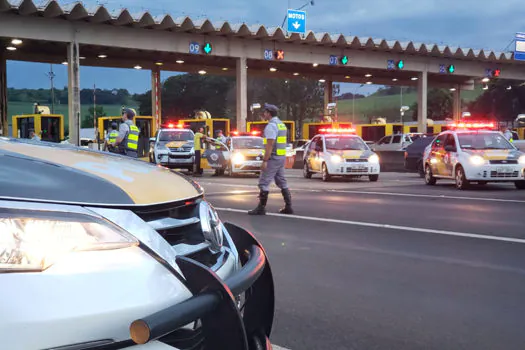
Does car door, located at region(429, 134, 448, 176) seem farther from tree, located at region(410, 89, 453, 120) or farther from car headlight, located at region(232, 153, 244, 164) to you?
tree, located at region(410, 89, 453, 120)

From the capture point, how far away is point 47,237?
2047 millimetres

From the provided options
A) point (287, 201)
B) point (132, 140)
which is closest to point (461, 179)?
point (287, 201)

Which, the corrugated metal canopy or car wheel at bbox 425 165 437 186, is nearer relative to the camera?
car wheel at bbox 425 165 437 186

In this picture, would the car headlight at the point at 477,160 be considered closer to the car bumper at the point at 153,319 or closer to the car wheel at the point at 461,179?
the car wheel at the point at 461,179

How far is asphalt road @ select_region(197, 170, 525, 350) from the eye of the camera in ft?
13.7

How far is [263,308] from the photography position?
9.31 feet

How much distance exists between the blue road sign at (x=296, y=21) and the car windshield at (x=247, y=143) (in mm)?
14694

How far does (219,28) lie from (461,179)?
25.5 metres

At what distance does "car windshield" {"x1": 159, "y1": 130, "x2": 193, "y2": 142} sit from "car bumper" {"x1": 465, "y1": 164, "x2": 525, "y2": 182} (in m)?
13.7

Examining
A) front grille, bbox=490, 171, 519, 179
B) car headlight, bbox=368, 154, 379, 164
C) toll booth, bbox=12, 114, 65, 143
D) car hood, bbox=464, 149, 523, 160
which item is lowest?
front grille, bbox=490, 171, 519, 179

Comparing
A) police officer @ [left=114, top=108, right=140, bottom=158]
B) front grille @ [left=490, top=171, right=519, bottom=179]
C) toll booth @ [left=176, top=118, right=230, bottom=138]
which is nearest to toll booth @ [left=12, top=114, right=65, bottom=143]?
toll booth @ [left=176, top=118, right=230, bottom=138]

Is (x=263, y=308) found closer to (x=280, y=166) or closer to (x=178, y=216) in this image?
(x=178, y=216)

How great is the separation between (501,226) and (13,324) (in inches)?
326

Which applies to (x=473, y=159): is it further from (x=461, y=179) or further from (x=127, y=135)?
(x=127, y=135)
